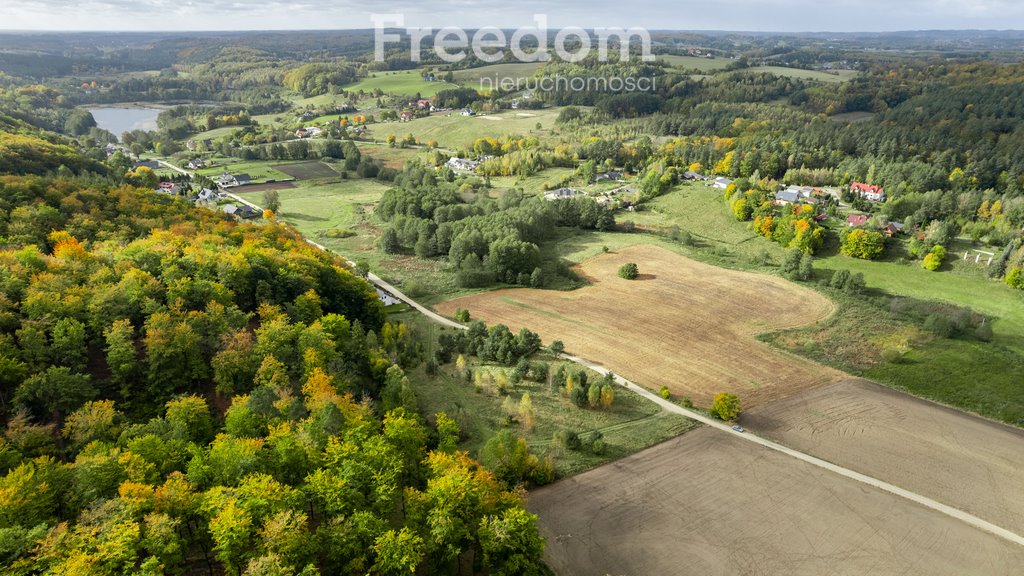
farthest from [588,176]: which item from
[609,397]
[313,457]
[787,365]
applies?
[313,457]

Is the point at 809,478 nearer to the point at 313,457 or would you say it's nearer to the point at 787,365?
the point at 787,365

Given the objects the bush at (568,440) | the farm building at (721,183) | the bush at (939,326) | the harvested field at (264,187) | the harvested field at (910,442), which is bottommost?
the harvested field at (910,442)

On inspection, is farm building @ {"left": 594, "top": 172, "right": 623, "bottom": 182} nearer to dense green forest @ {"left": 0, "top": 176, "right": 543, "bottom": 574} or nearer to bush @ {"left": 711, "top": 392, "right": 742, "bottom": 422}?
dense green forest @ {"left": 0, "top": 176, "right": 543, "bottom": 574}

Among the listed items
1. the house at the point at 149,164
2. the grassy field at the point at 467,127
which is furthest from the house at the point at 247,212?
the grassy field at the point at 467,127

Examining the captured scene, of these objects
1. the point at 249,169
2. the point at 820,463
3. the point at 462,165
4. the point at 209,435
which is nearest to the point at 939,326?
the point at 820,463

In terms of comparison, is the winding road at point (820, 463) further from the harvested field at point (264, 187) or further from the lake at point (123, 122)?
the lake at point (123, 122)

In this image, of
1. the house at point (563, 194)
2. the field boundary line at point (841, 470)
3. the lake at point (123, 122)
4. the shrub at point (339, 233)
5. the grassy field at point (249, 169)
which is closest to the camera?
the field boundary line at point (841, 470)
